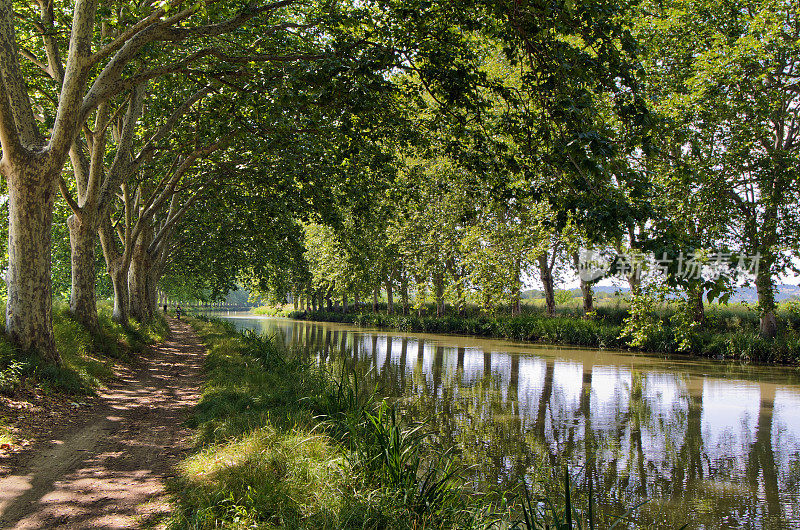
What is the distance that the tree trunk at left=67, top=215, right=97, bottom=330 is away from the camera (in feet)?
39.8

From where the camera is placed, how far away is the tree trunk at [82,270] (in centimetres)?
1213

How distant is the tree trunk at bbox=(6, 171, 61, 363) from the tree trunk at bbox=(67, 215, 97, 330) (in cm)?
390

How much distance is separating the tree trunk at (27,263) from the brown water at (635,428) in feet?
22.6

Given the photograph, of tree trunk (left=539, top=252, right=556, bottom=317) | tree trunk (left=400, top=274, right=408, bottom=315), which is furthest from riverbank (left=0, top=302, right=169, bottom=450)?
tree trunk (left=400, top=274, right=408, bottom=315)

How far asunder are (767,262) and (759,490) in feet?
36.4

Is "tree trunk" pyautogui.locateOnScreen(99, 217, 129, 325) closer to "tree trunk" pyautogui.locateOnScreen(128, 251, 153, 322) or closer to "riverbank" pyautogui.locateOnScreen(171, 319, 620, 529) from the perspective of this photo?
"tree trunk" pyautogui.locateOnScreen(128, 251, 153, 322)

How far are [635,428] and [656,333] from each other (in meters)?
15.3

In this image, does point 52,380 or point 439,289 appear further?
point 439,289

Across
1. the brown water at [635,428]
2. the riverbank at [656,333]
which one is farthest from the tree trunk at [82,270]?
the riverbank at [656,333]

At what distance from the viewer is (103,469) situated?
5387 mm

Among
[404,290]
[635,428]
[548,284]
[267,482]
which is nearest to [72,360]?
[267,482]

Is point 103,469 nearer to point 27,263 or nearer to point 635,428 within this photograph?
point 27,263

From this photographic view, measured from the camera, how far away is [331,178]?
15625 millimetres

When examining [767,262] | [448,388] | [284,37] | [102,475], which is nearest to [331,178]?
[284,37]
